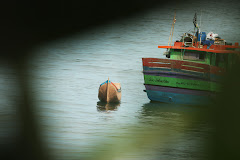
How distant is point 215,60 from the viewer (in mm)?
11750

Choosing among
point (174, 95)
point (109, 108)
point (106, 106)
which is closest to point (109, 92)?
point (106, 106)

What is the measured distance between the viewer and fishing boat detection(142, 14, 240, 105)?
11.5 metres

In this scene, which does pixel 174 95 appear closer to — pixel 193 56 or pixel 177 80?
pixel 177 80

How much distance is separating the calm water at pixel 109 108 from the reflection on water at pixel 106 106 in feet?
0.09

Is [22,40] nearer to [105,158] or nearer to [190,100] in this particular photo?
[105,158]

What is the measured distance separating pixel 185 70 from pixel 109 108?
7.75 feet

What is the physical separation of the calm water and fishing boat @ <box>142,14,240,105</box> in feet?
1.35

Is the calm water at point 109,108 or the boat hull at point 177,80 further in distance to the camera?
the boat hull at point 177,80

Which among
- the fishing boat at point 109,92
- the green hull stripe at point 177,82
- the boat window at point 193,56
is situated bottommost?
the fishing boat at point 109,92

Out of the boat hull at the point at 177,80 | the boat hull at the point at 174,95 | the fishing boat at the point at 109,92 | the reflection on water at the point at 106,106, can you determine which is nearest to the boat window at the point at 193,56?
the boat hull at the point at 177,80

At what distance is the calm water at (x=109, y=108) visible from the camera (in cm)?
211

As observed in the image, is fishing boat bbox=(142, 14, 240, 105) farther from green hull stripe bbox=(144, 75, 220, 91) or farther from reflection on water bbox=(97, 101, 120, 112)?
reflection on water bbox=(97, 101, 120, 112)

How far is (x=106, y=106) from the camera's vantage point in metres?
12.7

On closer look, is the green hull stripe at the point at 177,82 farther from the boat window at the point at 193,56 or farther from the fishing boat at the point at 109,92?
the fishing boat at the point at 109,92
